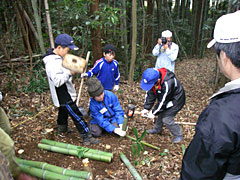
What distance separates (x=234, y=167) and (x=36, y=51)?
7428mm

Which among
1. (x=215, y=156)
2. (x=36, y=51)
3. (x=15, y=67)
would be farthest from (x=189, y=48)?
(x=215, y=156)

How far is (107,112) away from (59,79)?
4.03 feet

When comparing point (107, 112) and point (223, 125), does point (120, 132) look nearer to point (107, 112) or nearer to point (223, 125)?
point (107, 112)

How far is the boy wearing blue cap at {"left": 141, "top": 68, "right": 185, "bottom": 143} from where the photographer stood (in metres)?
2.85

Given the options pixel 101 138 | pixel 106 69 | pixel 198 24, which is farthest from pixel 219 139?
pixel 198 24

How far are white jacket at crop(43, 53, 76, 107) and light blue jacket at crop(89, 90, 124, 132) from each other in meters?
0.54

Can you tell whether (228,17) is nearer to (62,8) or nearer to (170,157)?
(170,157)

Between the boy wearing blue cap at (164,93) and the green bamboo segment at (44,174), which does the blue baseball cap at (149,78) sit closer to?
the boy wearing blue cap at (164,93)

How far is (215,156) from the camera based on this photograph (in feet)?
3.36

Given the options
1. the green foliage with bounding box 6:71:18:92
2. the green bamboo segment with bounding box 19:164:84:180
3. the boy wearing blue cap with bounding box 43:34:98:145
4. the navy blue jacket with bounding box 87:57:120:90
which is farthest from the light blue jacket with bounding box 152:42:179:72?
the green foliage with bounding box 6:71:18:92

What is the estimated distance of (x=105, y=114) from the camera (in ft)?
11.8

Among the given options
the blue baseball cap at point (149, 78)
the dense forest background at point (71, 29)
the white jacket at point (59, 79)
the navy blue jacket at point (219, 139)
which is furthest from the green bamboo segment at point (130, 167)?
the dense forest background at point (71, 29)

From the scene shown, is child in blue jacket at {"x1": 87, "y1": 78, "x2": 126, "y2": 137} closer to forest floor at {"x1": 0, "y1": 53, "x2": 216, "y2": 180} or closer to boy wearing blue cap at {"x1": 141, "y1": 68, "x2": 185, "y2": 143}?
Answer: forest floor at {"x1": 0, "y1": 53, "x2": 216, "y2": 180}

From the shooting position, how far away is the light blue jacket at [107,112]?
343 cm
